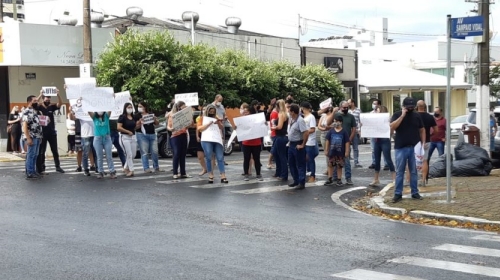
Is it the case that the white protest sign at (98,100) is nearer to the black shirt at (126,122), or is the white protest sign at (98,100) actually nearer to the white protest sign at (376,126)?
the black shirt at (126,122)

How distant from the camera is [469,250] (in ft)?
28.3

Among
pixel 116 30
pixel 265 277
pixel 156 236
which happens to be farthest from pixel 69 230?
pixel 116 30

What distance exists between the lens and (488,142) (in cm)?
1853

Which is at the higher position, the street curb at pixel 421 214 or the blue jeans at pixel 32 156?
the blue jeans at pixel 32 156

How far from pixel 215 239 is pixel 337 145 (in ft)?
21.3

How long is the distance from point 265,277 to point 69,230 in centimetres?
362

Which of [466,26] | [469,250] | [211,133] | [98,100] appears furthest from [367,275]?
[98,100]

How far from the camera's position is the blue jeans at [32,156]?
15922 millimetres

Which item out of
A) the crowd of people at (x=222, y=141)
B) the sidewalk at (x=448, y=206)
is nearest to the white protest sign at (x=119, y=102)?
the crowd of people at (x=222, y=141)

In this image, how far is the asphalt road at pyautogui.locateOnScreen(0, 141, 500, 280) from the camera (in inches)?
293

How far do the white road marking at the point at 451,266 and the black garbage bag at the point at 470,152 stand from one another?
30.8 ft

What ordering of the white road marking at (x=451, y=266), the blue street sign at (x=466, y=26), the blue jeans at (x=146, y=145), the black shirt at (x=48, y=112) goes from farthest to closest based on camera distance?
the blue jeans at (x=146, y=145) → the black shirt at (x=48, y=112) → the blue street sign at (x=466, y=26) → the white road marking at (x=451, y=266)

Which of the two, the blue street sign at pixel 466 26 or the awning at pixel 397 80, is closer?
the blue street sign at pixel 466 26

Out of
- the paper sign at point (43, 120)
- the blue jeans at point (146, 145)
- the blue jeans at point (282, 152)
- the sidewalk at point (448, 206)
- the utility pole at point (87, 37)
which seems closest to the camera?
the sidewalk at point (448, 206)
